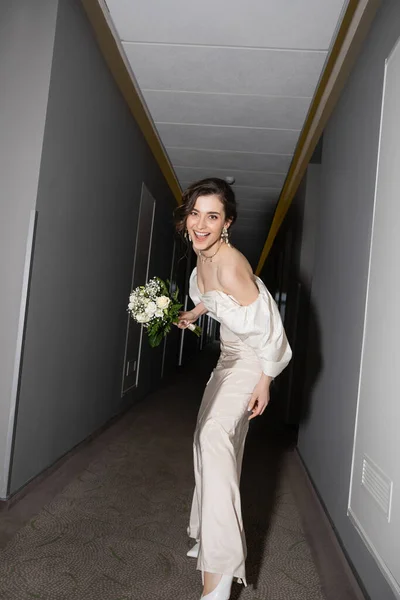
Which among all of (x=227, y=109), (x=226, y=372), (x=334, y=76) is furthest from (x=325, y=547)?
(x=227, y=109)

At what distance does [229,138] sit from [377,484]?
3840 millimetres

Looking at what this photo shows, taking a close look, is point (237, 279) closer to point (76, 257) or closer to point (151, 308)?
point (151, 308)

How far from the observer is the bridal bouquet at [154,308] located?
6.84 feet

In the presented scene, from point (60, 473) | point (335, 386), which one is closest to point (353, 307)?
point (335, 386)

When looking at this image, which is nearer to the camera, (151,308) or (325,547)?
(151,308)

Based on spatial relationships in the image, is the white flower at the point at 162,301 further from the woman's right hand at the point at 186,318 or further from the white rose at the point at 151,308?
the woman's right hand at the point at 186,318

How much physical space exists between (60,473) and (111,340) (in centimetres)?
142

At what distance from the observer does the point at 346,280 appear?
2.55m

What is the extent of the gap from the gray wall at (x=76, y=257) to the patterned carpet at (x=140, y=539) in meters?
0.33

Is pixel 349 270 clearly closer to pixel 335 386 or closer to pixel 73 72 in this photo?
pixel 335 386

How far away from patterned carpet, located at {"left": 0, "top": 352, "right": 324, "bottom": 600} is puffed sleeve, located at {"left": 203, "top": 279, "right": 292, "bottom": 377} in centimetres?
93

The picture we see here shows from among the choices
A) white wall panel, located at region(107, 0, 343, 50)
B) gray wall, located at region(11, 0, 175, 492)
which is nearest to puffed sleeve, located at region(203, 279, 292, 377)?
gray wall, located at region(11, 0, 175, 492)

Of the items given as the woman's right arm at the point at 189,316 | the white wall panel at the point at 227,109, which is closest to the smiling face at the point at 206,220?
the woman's right arm at the point at 189,316

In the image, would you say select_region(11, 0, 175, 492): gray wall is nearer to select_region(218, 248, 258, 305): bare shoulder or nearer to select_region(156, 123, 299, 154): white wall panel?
select_region(156, 123, 299, 154): white wall panel
